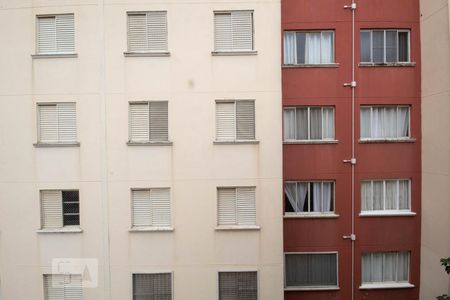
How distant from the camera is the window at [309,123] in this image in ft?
37.3

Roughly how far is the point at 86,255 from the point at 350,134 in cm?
1020

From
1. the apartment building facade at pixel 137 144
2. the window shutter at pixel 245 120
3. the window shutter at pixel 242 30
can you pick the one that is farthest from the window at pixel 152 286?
the window shutter at pixel 242 30

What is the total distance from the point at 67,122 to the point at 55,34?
2.96m

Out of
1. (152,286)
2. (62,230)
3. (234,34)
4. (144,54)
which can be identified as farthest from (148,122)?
(152,286)

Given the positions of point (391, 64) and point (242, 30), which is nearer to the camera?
point (242, 30)

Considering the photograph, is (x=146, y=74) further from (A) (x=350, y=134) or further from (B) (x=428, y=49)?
(B) (x=428, y=49)

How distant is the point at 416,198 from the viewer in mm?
11344

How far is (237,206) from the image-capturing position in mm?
10258

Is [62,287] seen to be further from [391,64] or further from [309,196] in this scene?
[391,64]

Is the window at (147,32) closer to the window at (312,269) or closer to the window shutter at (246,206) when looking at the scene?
the window shutter at (246,206)

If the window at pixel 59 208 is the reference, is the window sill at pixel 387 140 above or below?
above

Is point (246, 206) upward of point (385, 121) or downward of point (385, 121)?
downward

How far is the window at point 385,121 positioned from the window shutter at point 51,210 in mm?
11168

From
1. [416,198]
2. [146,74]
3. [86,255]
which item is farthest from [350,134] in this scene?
[86,255]
